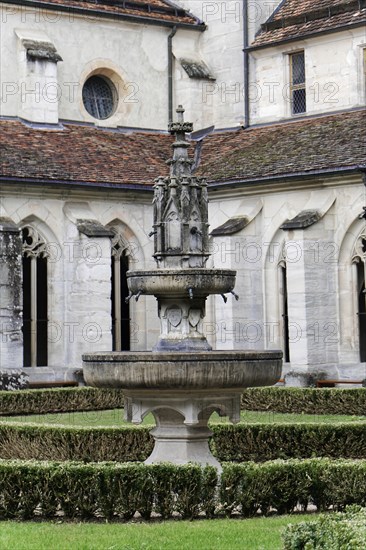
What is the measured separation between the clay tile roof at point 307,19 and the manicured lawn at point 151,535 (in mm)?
22418

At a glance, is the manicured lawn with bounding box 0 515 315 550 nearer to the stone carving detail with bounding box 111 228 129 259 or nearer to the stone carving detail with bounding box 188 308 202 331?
the stone carving detail with bounding box 188 308 202 331

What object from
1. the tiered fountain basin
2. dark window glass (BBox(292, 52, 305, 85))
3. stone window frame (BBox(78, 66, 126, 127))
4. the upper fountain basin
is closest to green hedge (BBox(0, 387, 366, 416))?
the upper fountain basin

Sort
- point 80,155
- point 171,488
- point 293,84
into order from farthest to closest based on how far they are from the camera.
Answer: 1. point 293,84
2. point 80,155
3. point 171,488

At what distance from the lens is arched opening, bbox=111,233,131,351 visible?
3553 cm

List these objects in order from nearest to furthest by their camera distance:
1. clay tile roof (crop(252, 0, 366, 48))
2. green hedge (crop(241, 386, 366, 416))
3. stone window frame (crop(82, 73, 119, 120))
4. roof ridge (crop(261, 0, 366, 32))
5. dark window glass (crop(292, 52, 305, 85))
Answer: green hedge (crop(241, 386, 366, 416))
clay tile roof (crop(252, 0, 366, 48))
roof ridge (crop(261, 0, 366, 32))
dark window glass (crop(292, 52, 305, 85))
stone window frame (crop(82, 73, 119, 120))

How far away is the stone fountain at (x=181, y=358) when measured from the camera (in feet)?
51.6

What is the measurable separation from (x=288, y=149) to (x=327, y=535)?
76.9ft

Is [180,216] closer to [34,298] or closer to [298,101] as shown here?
[34,298]

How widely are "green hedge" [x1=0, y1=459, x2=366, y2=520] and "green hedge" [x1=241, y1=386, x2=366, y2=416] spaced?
11.4 metres

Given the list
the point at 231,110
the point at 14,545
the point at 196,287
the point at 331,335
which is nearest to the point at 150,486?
the point at 14,545

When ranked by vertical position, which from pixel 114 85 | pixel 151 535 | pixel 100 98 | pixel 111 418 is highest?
Result: pixel 114 85

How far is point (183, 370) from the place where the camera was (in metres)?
15.6

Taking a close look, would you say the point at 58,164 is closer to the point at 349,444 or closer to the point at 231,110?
the point at 231,110

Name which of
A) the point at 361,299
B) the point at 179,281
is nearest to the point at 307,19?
the point at 361,299
